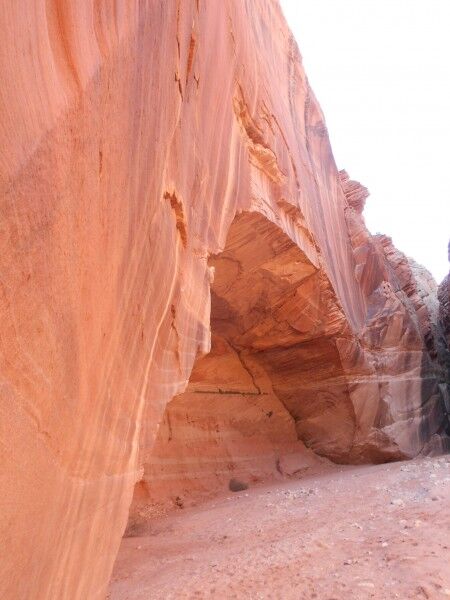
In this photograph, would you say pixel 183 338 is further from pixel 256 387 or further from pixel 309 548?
pixel 256 387

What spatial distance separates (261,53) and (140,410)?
6253mm

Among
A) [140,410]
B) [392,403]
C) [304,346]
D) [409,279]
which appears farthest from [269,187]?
[409,279]

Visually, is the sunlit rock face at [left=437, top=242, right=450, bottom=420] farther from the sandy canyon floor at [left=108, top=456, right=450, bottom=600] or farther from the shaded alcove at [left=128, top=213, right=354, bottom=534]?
the sandy canyon floor at [left=108, top=456, right=450, bottom=600]

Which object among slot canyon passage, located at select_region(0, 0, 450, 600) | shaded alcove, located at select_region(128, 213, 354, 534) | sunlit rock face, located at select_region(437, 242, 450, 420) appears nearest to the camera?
slot canyon passage, located at select_region(0, 0, 450, 600)

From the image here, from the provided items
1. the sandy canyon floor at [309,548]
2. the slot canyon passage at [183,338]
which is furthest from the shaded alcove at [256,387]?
the sandy canyon floor at [309,548]

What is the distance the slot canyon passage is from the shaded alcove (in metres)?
0.05

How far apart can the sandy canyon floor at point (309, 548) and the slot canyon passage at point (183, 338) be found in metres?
0.03

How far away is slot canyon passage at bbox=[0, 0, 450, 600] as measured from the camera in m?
1.84

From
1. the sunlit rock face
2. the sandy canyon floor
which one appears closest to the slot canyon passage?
the sandy canyon floor

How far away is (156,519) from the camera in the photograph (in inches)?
265

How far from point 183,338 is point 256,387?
6.11 meters

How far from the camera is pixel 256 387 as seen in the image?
1026 centimetres

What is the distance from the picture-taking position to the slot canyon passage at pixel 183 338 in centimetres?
184

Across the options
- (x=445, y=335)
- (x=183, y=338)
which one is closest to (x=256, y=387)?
(x=183, y=338)
